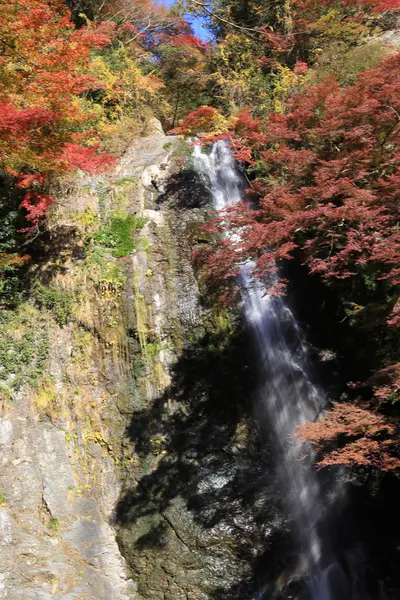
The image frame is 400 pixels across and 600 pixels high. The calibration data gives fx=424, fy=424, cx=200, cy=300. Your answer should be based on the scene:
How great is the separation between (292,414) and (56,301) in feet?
18.7

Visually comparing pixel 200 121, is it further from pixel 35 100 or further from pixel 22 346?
pixel 22 346

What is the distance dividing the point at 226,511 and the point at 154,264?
17.7 ft

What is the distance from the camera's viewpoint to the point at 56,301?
952cm

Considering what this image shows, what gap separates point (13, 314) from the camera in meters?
9.13

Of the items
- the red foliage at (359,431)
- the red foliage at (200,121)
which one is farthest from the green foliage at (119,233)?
the red foliage at (359,431)

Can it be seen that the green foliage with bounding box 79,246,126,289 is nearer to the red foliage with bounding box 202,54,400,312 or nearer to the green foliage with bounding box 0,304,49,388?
the green foliage with bounding box 0,304,49,388

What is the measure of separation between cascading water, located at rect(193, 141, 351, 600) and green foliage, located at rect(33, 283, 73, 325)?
400 centimetres

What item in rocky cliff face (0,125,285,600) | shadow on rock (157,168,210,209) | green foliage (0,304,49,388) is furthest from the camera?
shadow on rock (157,168,210,209)

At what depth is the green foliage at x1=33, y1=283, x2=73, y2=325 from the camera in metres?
9.41

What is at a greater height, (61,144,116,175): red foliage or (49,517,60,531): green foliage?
(61,144,116,175): red foliage

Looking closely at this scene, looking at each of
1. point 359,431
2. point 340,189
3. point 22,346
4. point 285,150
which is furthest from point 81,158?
point 359,431

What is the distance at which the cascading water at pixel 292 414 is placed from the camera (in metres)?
7.07

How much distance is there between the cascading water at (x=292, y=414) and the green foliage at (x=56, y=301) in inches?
158

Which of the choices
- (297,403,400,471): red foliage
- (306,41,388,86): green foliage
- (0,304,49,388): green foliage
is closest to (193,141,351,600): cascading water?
(297,403,400,471): red foliage
